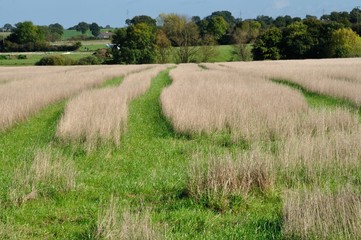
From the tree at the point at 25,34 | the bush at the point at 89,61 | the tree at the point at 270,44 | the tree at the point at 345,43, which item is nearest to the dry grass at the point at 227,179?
the tree at the point at 345,43

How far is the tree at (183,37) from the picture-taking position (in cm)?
8800

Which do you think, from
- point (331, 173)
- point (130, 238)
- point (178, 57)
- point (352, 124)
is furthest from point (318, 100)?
point (178, 57)

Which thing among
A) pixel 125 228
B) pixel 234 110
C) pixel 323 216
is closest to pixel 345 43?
pixel 234 110

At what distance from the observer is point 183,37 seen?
92438 millimetres

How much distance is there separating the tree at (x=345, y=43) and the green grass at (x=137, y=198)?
211 feet

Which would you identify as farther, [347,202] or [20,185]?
[20,185]

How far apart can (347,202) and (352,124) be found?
6890mm

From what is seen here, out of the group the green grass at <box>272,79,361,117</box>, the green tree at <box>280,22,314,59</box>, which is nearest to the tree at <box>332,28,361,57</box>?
the green tree at <box>280,22,314,59</box>

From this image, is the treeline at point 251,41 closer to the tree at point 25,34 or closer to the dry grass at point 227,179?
the tree at point 25,34

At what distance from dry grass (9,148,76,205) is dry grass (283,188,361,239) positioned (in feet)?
11.0

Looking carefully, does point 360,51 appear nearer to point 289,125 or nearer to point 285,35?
point 285,35

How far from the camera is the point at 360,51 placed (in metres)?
71.5

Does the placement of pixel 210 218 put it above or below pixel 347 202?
below

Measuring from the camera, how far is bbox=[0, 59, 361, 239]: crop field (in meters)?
5.23
